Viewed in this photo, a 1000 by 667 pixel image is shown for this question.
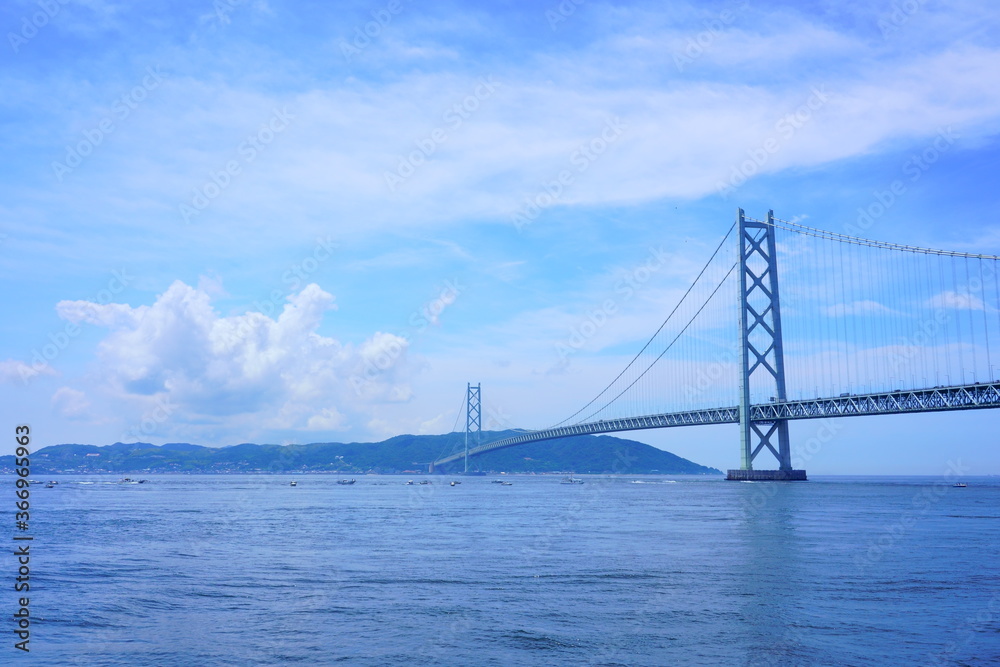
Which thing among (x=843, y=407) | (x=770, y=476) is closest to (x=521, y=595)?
(x=843, y=407)

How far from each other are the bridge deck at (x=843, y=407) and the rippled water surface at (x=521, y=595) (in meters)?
30.7

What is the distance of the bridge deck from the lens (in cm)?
6216

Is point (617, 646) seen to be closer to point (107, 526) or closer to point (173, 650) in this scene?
point (173, 650)

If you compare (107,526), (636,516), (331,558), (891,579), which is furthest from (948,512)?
(107,526)

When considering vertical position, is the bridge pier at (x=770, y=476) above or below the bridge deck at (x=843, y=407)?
below

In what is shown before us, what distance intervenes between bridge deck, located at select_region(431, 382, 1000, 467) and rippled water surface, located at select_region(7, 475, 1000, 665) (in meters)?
30.7

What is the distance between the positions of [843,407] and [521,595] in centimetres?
6192

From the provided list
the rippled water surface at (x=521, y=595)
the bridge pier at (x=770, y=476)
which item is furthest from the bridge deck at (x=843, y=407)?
the rippled water surface at (x=521, y=595)

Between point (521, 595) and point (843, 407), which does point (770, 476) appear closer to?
point (843, 407)

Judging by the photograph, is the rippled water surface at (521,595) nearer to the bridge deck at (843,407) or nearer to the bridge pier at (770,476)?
the bridge deck at (843,407)

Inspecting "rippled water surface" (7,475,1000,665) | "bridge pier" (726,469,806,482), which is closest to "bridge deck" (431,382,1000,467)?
"bridge pier" (726,469,806,482)

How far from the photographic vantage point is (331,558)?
Answer: 25781 mm

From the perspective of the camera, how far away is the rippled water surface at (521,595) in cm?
1416

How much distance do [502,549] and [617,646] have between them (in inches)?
559
